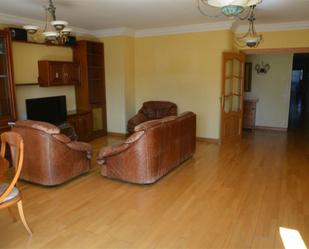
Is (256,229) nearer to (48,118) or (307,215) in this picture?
(307,215)

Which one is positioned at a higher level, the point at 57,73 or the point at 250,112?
the point at 57,73

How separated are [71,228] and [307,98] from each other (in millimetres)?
12142

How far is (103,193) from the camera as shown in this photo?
3750mm

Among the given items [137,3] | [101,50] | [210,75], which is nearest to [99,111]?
[101,50]

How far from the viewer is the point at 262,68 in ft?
25.7

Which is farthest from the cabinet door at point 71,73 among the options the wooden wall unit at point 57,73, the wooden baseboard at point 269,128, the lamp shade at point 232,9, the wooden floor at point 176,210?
the wooden baseboard at point 269,128

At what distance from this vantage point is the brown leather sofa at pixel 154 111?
22.2ft

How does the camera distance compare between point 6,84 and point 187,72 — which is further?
point 187,72

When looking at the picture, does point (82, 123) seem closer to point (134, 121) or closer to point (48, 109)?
point (48, 109)

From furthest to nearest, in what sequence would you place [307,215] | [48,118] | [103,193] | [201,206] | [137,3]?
[48,118] < [137,3] < [103,193] < [201,206] < [307,215]

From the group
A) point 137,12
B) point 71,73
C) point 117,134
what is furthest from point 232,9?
point 117,134

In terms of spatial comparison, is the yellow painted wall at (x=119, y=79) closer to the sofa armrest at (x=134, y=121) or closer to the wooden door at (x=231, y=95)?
the sofa armrest at (x=134, y=121)

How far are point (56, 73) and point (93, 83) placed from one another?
127 cm

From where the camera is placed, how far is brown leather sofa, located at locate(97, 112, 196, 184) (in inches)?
150
